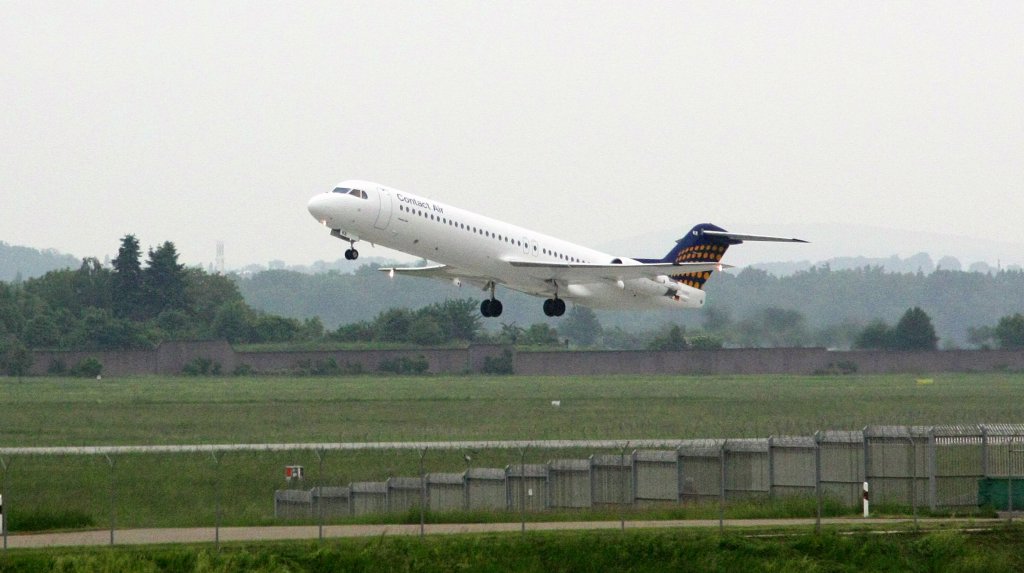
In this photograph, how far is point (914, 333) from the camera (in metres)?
86.8

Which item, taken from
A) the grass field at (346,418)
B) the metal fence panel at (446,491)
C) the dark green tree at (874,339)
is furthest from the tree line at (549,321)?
the metal fence panel at (446,491)

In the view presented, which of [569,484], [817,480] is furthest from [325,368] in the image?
[817,480]

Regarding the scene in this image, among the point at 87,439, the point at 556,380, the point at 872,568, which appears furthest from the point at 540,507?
the point at 556,380

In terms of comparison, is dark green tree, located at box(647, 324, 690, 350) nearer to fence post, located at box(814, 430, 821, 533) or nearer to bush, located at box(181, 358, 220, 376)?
bush, located at box(181, 358, 220, 376)

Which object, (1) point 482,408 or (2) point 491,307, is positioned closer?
(2) point 491,307

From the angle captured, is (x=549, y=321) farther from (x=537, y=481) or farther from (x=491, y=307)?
(x=537, y=481)

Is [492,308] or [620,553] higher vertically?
[492,308]

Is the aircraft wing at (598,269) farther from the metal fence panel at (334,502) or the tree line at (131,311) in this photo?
the tree line at (131,311)

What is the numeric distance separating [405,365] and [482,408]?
26587mm

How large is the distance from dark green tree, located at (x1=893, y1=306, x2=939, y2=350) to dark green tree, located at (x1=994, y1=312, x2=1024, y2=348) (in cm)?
455

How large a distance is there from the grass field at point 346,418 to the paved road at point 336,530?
161 centimetres

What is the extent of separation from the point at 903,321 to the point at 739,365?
9.95 meters

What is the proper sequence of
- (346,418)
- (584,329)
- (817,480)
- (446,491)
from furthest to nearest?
(584,329) → (346,418) → (446,491) → (817,480)

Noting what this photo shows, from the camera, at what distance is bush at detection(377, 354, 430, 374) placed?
293 feet
